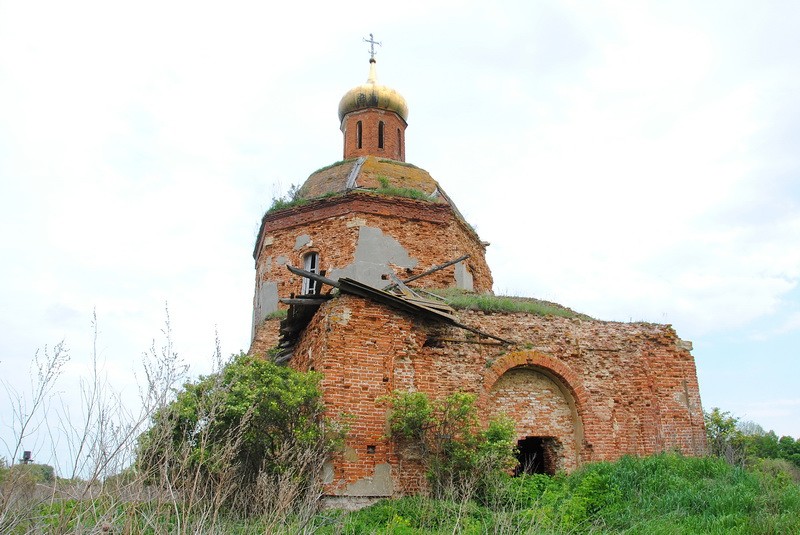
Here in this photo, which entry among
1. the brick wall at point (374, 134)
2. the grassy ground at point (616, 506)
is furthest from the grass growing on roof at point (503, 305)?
the brick wall at point (374, 134)

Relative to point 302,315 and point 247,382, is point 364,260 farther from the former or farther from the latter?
point 247,382

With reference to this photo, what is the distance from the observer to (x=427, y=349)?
1186 cm

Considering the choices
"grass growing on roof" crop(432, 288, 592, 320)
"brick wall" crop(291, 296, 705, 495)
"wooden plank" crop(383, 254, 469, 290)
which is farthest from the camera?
"wooden plank" crop(383, 254, 469, 290)

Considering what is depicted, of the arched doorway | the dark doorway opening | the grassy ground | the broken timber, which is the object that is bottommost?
the grassy ground

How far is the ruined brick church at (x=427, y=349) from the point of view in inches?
436

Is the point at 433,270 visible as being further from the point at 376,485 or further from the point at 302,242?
the point at 376,485

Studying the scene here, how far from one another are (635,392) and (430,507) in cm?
538

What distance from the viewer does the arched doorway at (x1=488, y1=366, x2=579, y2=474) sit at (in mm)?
12234

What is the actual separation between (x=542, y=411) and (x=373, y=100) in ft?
35.3

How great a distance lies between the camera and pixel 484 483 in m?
10.5

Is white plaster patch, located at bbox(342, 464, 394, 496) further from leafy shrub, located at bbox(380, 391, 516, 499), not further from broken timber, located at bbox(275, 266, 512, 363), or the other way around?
broken timber, located at bbox(275, 266, 512, 363)

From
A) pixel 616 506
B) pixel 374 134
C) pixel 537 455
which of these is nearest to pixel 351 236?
pixel 374 134

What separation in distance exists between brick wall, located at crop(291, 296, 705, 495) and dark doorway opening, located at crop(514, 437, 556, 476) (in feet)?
0.52

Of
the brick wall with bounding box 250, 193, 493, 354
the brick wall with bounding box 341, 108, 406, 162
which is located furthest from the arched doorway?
the brick wall with bounding box 341, 108, 406, 162
